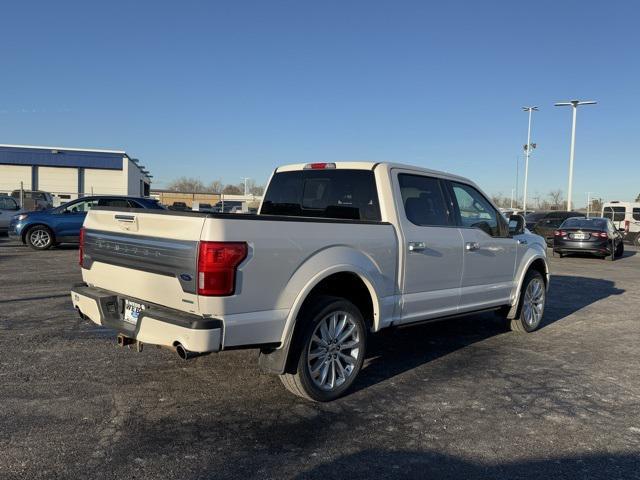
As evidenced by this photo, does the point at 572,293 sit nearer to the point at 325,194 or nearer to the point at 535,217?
the point at 325,194

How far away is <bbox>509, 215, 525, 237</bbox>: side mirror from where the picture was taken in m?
6.68

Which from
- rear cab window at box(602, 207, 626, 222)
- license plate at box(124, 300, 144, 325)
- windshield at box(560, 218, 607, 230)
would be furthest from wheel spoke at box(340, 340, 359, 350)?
rear cab window at box(602, 207, 626, 222)

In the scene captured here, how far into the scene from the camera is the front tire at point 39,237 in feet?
50.4

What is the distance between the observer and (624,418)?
13.9 feet

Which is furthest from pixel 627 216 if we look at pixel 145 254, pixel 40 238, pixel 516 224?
pixel 145 254

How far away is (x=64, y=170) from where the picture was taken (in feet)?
156

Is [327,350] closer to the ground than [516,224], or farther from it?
closer to the ground

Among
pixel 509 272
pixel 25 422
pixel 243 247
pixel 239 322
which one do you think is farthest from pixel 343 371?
pixel 509 272

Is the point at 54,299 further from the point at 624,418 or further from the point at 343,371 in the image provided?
the point at 624,418

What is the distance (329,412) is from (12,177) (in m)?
50.4

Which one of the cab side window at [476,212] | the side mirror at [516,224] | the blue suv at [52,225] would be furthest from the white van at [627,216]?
the cab side window at [476,212]

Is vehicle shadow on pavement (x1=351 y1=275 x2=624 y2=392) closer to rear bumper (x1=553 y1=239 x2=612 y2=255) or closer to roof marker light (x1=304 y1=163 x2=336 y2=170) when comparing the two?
roof marker light (x1=304 y1=163 x2=336 y2=170)

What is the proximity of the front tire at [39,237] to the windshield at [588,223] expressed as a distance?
54.7 feet

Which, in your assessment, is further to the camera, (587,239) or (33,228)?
(587,239)
